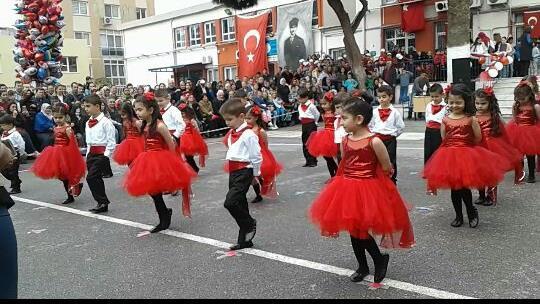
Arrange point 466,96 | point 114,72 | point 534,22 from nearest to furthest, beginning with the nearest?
point 466,96, point 534,22, point 114,72

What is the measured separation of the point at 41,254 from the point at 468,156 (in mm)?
5097

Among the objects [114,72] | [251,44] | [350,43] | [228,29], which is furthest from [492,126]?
[114,72]

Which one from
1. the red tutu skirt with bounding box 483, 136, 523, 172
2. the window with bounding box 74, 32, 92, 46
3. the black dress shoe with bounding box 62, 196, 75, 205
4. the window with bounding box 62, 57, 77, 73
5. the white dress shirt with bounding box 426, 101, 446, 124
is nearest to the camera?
the red tutu skirt with bounding box 483, 136, 523, 172

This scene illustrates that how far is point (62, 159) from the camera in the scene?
8.29 metres

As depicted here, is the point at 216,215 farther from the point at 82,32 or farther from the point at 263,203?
the point at 82,32

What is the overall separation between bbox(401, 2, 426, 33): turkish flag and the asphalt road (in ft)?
65.0

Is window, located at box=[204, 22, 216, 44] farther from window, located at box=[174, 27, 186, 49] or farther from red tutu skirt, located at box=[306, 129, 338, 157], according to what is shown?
red tutu skirt, located at box=[306, 129, 338, 157]

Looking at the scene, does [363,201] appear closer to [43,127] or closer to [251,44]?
[43,127]

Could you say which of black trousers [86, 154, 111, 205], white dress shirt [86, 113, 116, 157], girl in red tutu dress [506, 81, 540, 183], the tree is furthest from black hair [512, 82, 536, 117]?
the tree

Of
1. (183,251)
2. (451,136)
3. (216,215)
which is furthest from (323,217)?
(216,215)

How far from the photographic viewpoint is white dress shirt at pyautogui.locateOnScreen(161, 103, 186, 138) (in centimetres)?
950

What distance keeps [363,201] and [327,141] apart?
199 inches

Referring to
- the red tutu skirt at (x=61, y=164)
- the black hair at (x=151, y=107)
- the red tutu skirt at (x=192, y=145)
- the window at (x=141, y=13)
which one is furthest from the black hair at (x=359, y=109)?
the window at (x=141, y=13)

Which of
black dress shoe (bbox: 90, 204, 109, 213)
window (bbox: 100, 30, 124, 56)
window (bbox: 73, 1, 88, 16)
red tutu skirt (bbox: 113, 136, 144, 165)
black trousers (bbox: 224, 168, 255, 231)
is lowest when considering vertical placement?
black dress shoe (bbox: 90, 204, 109, 213)
